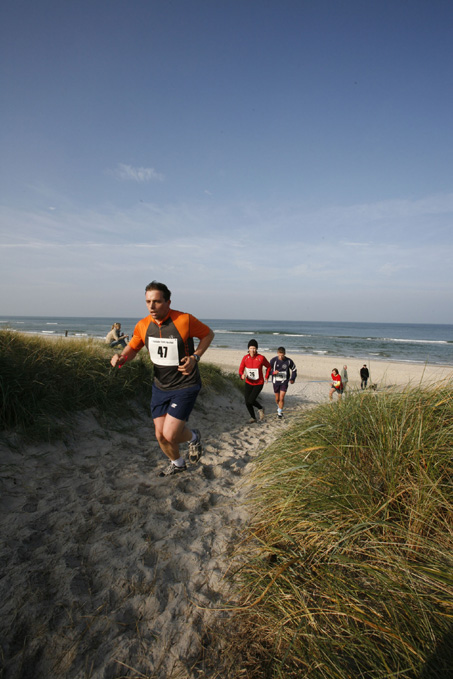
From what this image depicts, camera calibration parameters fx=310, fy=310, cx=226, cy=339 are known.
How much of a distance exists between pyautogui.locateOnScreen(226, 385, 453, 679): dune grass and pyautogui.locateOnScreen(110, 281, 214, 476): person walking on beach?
1.22m

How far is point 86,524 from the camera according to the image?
2990mm

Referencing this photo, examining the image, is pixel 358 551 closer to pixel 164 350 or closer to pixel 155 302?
pixel 164 350

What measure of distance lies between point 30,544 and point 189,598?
150 centimetres

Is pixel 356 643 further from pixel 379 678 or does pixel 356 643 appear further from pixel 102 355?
pixel 102 355

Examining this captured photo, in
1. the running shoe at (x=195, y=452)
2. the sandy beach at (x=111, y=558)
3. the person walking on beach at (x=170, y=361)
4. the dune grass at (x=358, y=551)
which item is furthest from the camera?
the running shoe at (x=195, y=452)

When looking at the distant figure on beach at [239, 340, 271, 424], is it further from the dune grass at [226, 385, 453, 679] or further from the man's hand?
the dune grass at [226, 385, 453, 679]

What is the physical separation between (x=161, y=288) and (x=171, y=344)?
2.39 feet

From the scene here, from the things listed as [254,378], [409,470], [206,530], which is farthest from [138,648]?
[254,378]

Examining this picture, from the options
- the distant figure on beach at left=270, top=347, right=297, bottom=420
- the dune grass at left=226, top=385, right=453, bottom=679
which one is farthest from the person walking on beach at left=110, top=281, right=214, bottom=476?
the distant figure on beach at left=270, top=347, right=297, bottom=420

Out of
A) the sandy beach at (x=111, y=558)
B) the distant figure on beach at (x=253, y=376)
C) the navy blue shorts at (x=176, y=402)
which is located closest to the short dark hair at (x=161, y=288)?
the navy blue shorts at (x=176, y=402)

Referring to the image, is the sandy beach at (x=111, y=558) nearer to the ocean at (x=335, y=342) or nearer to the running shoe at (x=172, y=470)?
the running shoe at (x=172, y=470)

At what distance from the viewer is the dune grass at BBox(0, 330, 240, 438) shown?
454 centimetres

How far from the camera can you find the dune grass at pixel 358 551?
1.63 m

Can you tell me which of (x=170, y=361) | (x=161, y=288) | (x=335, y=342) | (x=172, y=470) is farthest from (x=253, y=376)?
(x=335, y=342)
